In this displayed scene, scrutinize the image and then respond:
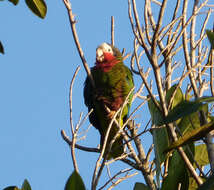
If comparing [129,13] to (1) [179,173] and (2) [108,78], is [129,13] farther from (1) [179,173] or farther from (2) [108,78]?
(2) [108,78]

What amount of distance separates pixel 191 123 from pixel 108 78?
1.50 meters

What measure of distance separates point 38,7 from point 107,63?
3.64 ft

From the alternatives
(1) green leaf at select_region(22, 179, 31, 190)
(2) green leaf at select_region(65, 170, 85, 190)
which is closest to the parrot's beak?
(1) green leaf at select_region(22, 179, 31, 190)

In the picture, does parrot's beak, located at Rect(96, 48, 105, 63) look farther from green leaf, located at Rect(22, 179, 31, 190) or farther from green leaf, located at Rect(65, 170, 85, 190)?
green leaf, located at Rect(65, 170, 85, 190)

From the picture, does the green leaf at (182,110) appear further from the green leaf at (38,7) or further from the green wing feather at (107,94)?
the green wing feather at (107,94)

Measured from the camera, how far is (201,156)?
6.12ft

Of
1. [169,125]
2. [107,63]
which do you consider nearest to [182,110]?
[169,125]

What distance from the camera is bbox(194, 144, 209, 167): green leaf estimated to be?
1.86 metres

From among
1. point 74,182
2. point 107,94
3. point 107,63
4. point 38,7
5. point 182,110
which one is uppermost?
point 38,7

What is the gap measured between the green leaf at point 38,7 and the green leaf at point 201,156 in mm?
1199

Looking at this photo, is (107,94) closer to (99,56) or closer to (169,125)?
(99,56)

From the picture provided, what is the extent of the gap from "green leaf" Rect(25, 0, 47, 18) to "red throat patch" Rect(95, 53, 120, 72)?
1.03 m

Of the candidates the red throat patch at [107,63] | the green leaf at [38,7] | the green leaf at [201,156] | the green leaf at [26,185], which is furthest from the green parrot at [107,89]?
the green leaf at [26,185]

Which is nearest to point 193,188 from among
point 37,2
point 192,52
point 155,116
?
point 155,116
